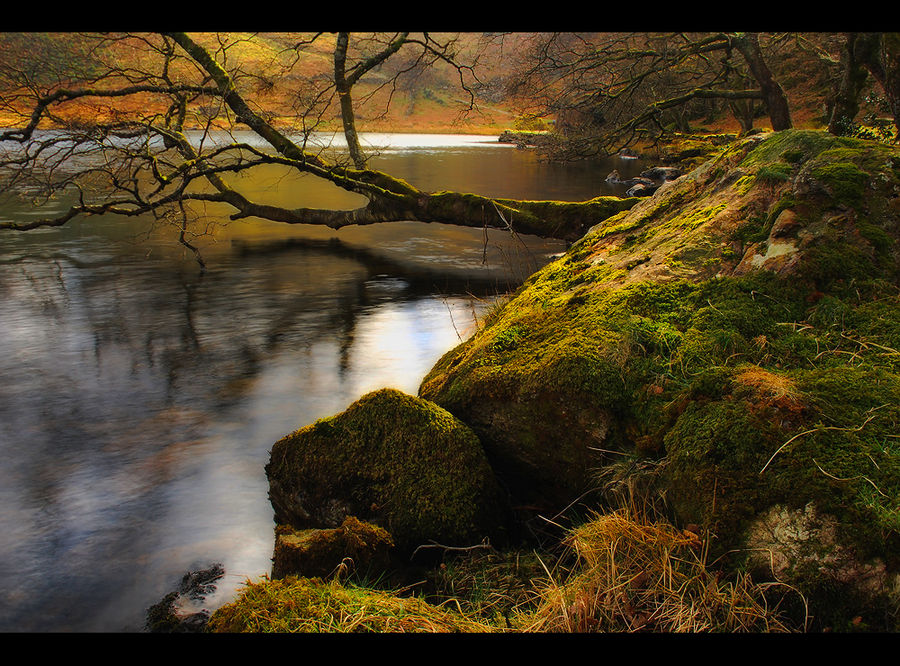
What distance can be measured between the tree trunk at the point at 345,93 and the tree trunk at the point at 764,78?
31.8 ft

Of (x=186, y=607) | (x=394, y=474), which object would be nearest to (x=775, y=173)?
(x=394, y=474)

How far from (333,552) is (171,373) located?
6165mm

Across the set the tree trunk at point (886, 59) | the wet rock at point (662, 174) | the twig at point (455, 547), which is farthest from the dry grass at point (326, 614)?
the wet rock at point (662, 174)

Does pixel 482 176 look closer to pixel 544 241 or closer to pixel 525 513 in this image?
pixel 544 241

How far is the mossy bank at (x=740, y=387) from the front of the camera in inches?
111

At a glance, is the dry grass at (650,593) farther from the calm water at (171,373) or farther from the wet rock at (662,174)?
the wet rock at (662,174)

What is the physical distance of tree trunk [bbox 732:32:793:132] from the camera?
15.5 m

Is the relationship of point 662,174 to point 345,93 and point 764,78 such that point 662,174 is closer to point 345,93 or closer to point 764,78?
point 764,78

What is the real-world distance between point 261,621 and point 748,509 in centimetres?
241

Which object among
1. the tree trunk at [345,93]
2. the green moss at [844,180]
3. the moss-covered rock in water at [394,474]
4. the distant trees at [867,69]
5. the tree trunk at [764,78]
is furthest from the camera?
the tree trunk at [764,78]

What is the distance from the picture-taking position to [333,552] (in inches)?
145

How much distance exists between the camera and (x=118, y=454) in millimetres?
6543

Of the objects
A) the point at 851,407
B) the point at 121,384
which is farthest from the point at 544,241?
the point at 851,407

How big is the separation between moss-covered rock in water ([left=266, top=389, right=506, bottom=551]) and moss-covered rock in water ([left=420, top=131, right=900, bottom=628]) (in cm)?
57
